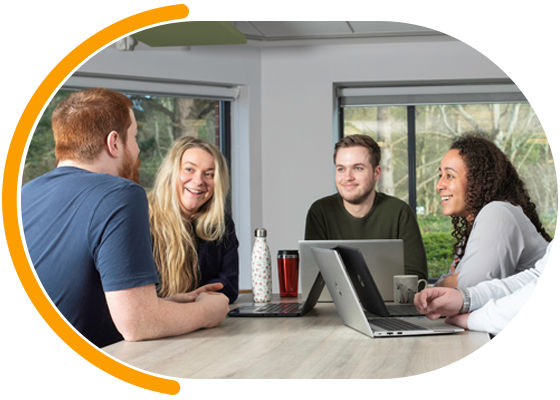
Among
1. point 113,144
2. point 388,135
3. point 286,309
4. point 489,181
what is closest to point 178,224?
point 286,309

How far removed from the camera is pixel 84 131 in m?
1.19

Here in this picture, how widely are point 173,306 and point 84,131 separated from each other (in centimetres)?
47

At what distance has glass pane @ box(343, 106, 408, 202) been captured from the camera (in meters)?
4.24

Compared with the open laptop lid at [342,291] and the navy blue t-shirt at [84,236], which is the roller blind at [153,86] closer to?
the navy blue t-shirt at [84,236]

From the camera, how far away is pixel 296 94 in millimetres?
4023

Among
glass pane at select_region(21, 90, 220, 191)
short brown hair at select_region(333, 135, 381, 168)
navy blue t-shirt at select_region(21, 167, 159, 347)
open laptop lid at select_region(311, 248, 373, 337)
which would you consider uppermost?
glass pane at select_region(21, 90, 220, 191)

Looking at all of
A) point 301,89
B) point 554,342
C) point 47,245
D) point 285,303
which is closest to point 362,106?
point 301,89

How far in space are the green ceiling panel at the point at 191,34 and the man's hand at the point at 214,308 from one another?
1.90m

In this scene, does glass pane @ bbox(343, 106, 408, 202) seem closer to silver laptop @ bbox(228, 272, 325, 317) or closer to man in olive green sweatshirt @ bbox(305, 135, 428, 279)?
man in olive green sweatshirt @ bbox(305, 135, 428, 279)

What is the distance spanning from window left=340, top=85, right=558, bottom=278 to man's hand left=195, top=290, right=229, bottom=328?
3.04 meters

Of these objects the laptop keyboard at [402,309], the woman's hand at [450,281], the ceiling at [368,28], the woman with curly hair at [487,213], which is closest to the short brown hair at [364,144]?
the woman with curly hair at [487,213]

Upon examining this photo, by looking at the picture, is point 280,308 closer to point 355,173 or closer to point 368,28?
point 355,173

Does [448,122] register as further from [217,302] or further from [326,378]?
[326,378]

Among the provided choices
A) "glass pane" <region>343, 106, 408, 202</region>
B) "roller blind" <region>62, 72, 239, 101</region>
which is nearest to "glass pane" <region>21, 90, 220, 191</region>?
"roller blind" <region>62, 72, 239, 101</region>
